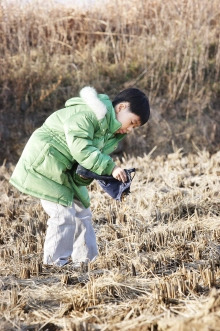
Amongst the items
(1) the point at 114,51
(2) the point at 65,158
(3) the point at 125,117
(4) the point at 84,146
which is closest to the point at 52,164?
(2) the point at 65,158

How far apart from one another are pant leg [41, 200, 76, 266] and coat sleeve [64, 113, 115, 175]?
0.34m

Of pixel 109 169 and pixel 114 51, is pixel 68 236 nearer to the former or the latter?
pixel 109 169

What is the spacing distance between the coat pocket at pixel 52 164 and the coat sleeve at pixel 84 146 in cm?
16

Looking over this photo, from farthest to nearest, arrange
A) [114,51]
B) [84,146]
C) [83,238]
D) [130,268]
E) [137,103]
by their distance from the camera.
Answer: [114,51] < [83,238] < [137,103] < [84,146] < [130,268]

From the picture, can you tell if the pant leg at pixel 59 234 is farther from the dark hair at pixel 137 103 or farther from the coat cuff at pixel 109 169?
the dark hair at pixel 137 103

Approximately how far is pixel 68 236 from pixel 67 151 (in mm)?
507

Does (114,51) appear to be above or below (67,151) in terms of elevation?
above

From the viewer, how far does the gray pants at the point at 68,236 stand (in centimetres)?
332

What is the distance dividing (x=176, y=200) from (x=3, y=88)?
3.96 meters

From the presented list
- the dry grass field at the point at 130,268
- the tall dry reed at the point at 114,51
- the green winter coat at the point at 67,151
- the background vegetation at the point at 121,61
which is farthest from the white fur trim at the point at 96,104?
the tall dry reed at the point at 114,51

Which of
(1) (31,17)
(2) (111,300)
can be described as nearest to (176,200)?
(2) (111,300)

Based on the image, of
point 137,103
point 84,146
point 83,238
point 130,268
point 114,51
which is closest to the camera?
point 130,268

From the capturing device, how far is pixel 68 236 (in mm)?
3359

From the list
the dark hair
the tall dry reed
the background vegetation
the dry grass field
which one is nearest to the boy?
the dark hair
